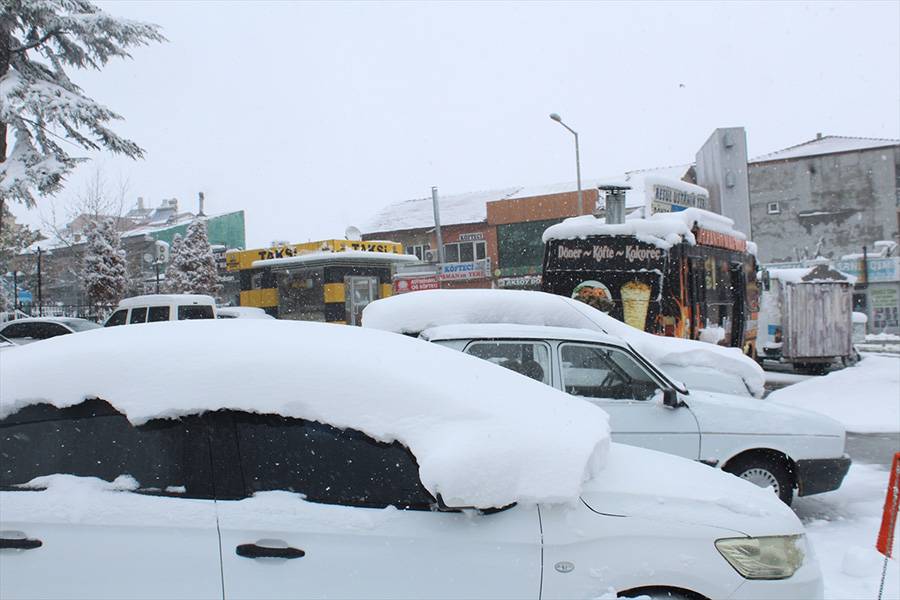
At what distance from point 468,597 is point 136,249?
45679mm

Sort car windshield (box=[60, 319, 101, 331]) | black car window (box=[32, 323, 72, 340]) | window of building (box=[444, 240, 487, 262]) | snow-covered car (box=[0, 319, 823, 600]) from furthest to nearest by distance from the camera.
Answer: window of building (box=[444, 240, 487, 262]), car windshield (box=[60, 319, 101, 331]), black car window (box=[32, 323, 72, 340]), snow-covered car (box=[0, 319, 823, 600])

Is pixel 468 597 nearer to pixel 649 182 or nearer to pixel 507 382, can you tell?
pixel 507 382

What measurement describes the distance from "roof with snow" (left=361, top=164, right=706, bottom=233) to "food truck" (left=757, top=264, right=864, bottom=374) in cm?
2170

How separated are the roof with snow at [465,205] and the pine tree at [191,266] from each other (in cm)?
1140

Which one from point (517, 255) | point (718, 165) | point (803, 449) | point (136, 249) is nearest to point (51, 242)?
point (136, 249)

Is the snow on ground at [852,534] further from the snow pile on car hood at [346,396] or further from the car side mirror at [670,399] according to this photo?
the snow pile on car hood at [346,396]

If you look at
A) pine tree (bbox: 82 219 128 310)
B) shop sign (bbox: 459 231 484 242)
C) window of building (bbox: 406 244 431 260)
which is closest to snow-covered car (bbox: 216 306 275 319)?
pine tree (bbox: 82 219 128 310)

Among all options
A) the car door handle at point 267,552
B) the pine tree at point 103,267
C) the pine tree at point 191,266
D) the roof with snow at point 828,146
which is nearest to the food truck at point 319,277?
the pine tree at point 103,267

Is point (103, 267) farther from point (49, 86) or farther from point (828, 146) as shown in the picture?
point (828, 146)

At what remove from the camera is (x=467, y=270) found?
4044 cm

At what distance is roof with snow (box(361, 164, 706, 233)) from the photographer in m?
42.2

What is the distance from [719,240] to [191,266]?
98.5 feet

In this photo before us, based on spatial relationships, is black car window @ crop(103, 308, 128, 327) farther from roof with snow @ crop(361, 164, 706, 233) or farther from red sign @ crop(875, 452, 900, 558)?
roof with snow @ crop(361, 164, 706, 233)

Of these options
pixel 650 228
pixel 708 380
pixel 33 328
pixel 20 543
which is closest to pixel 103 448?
pixel 20 543
